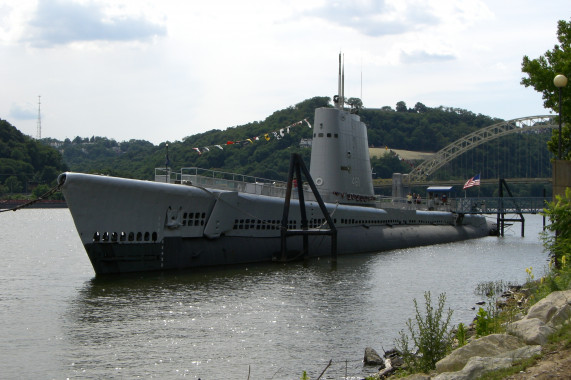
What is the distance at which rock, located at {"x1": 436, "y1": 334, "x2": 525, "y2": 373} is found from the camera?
36.5 feet

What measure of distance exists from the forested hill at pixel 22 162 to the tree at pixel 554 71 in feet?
386

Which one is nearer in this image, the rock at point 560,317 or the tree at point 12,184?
the rock at point 560,317

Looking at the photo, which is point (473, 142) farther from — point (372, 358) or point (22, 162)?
point (372, 358)

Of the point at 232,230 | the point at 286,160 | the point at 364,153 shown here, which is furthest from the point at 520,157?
the point at 232,230

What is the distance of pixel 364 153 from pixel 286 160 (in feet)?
156

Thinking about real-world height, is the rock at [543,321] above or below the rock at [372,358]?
above

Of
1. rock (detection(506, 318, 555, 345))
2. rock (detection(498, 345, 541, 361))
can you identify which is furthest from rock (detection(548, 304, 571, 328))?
rock (detection(498, 345, 541, 361))

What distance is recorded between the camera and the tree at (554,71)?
32.5 meters

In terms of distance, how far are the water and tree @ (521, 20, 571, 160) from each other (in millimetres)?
8799

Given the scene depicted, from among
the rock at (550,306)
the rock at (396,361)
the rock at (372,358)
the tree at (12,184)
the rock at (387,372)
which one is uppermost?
the tree at (12,184)

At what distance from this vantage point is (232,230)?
3303 cm

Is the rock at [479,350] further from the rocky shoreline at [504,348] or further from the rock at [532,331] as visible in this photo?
the rock at [532,331]

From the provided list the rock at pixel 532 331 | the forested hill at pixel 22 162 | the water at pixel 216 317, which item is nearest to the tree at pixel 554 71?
the water at pixel 216 317

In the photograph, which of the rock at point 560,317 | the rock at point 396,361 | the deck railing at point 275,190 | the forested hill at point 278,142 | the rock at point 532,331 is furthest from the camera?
the forested hill at point 278,142
